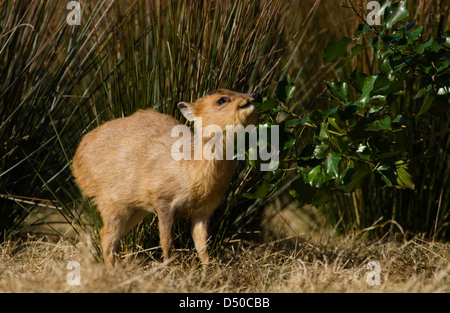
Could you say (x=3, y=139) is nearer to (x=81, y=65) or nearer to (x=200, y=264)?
(x=81, y=65)

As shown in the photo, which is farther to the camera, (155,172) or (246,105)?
(155,172)

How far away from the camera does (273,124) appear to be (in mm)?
2779

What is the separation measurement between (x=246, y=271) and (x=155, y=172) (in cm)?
71

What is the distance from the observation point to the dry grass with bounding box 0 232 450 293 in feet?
8.68

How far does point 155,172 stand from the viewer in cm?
313

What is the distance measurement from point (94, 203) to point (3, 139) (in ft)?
2.46

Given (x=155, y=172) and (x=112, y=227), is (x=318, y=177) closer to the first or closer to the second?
(x=155, y=172)

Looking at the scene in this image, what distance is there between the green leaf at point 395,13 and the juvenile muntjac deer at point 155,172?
0.71 m

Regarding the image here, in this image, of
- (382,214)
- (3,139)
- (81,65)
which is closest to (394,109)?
(382,214)

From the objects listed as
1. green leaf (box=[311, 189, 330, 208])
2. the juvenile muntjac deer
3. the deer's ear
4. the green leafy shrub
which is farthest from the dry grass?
the deer's ear

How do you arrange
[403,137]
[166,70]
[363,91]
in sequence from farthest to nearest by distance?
[166,70] → [403,137] → [363,91]

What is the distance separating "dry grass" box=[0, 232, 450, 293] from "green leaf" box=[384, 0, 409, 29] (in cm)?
115

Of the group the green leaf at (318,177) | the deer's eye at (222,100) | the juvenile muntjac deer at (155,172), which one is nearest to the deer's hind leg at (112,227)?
the juvenile muntjac deer at (155,172)

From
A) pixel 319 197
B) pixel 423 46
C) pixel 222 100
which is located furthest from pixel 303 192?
pixel 423 46
